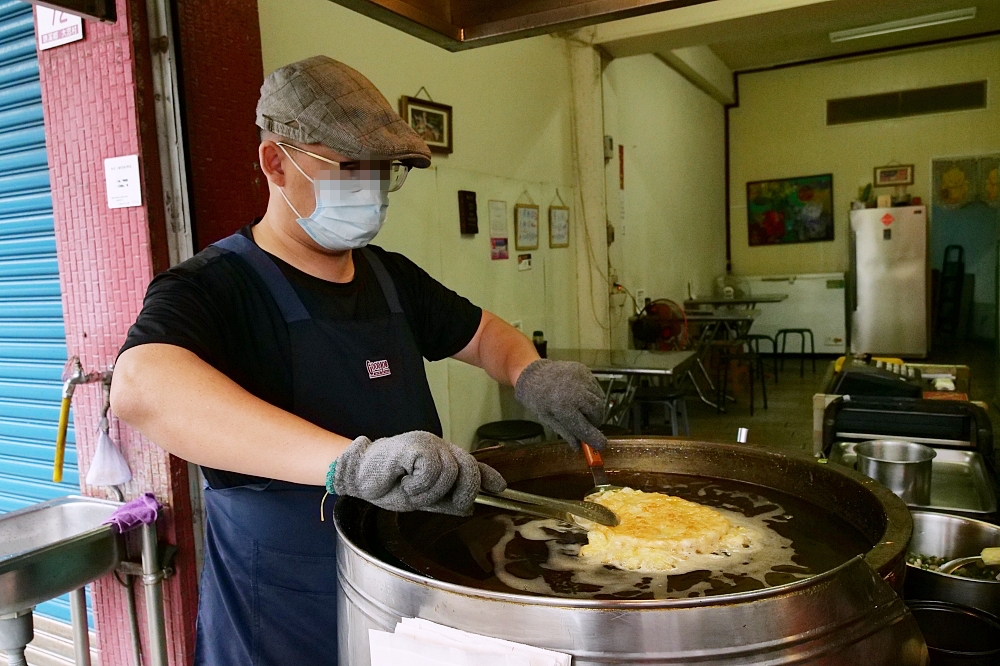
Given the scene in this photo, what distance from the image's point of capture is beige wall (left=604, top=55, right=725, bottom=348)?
19.9 ft

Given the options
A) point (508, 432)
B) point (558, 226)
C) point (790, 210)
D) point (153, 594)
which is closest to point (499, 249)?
point (558, 226)

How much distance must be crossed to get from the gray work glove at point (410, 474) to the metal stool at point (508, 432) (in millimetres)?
2764

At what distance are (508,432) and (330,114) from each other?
2.64 metres

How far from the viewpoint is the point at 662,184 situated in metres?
7.40

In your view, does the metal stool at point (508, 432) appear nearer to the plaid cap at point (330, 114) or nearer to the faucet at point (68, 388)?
the faucet at point (68, 388)

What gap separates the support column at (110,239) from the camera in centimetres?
202

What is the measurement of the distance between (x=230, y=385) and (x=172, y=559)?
1.26 m

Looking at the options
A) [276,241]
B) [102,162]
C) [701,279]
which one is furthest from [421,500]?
[701,279]

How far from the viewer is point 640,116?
6656 millimetres

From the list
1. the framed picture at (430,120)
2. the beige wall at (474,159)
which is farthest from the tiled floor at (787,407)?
the framed picture at (430,120)

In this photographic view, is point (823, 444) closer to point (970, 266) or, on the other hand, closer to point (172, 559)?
point (172, 559)

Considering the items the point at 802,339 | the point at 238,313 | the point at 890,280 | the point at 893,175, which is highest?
the point at 893,175

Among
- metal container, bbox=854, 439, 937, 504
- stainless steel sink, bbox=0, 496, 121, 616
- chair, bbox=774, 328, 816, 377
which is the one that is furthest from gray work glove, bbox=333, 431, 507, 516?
chair, bbox=774, 328, 816, 377

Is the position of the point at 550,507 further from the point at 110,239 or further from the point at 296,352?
the point at 110,239
